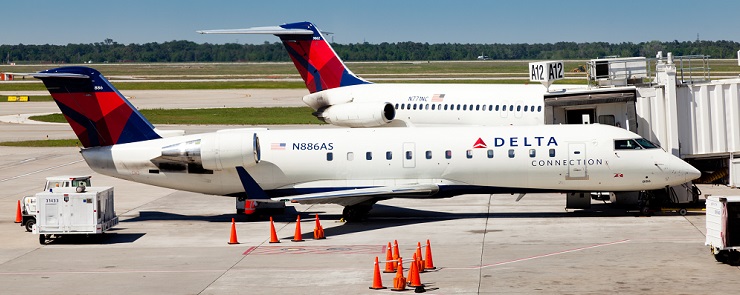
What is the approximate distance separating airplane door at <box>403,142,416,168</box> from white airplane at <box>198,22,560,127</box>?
942 cm

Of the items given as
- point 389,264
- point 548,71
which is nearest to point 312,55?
point 548,71

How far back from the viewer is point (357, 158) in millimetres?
31078

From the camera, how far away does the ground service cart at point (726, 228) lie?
22469 mm

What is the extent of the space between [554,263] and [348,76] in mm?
24182

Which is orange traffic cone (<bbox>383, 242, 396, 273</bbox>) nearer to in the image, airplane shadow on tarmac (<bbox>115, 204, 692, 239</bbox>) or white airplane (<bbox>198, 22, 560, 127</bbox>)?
airplane shadow on tarmac (<bbox>115, 204, 692, 239</bbox>)

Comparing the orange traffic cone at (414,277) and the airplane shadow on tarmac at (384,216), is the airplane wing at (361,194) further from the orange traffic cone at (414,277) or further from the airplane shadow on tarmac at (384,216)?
the orange traffic cone at (414,277)

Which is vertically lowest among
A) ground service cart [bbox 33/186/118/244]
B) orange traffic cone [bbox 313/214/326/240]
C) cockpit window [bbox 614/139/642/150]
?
orange traffic cone [bbox 313/214/326/240]

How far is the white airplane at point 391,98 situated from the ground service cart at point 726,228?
1743 cm

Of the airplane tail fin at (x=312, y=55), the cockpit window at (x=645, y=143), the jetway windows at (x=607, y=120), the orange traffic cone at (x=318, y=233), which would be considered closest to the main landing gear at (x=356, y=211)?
the orange traffic cone at (x=318, y=233)

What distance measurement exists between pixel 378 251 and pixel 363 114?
55.9 ft

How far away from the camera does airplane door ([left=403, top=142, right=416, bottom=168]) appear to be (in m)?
30.8

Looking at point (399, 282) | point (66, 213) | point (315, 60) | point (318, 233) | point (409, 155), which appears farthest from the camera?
point (315, 60)

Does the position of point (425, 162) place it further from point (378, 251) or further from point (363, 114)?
point (363, 114)

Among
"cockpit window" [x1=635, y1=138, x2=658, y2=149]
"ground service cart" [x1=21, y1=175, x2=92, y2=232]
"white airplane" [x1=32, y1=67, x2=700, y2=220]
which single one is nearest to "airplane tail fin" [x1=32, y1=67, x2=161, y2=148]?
"white airplane" [x1=32, y1=67, x2=700, y2=220]
